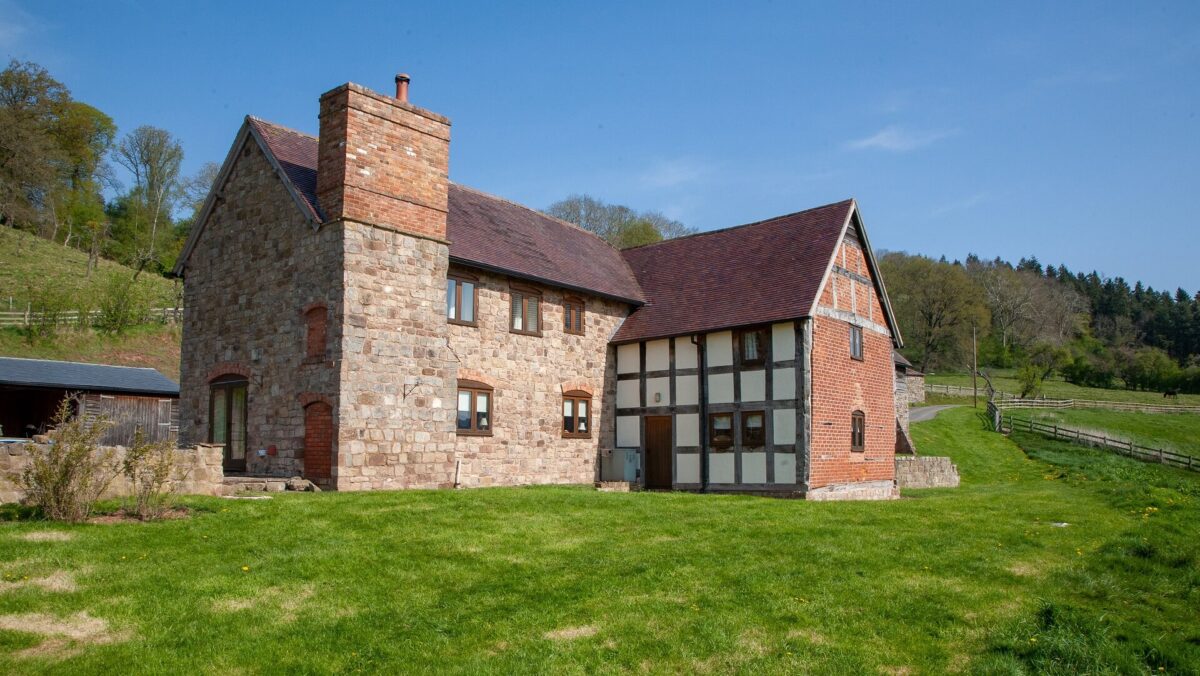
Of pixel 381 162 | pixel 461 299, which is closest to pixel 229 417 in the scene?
pixel 461 299

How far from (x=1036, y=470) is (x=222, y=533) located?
30538 millimetres

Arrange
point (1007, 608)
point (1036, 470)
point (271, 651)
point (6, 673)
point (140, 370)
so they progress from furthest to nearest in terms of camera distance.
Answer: point (140, 370), point (1036, 470), point (1007, 608), point (271, 651), point (6, 673)

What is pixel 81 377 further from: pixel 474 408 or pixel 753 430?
pixel 753 430

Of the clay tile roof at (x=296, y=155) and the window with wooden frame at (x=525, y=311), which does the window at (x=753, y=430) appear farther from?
the clay tile roof at (x=296, y=155)

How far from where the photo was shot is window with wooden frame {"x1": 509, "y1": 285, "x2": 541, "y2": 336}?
22016 mm

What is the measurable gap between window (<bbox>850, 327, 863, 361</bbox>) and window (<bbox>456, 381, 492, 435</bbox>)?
32.1 ft

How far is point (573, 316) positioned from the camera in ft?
78.3

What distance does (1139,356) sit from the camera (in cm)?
7856

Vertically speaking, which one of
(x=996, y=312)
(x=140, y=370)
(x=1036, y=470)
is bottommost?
(x=1036, y=470)

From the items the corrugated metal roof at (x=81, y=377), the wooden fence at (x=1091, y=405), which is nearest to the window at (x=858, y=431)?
the corrugated metal roof at (x=81, y=377)

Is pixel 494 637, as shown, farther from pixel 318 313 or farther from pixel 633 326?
pixel 633 326

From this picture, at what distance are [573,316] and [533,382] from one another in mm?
2508

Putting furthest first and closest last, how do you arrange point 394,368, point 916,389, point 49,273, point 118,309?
point 916,389 < point 49,273 < point 118,309 < point 394,368

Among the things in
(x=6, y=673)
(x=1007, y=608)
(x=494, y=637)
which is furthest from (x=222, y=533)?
(x=1007, y=608)
